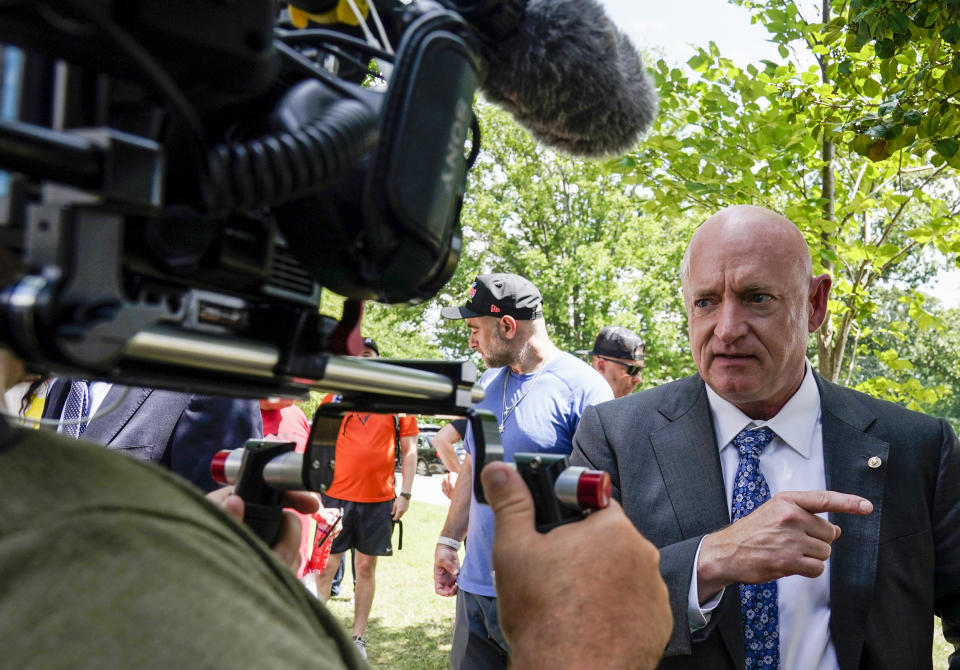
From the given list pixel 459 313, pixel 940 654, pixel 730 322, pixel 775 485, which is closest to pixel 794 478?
pixel 775 485

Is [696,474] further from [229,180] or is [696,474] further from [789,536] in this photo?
[229,180]

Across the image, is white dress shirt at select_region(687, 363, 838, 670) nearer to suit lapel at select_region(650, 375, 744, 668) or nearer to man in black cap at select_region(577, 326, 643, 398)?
suit lapel at select_region(650, 375, 744, 668)

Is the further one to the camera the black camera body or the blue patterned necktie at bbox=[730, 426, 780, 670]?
the blue patterned necktie at bbox=[730, 426, 780, 670]

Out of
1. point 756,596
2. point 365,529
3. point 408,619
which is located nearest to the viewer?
point 756,596

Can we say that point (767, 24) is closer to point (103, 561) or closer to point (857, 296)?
point (857, 296)

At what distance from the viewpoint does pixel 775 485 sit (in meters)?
2.49

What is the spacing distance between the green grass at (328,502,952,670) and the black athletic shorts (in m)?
0.69

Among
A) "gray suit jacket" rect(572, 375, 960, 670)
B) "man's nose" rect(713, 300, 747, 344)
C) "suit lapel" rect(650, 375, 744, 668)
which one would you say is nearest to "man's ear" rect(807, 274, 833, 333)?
"gray suit jacket" rect(572, 375, 960, 670)

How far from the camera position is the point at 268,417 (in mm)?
5895

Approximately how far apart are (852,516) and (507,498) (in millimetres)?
1644

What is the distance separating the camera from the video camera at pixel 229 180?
0.66m

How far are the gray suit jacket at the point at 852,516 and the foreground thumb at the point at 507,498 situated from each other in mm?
1308

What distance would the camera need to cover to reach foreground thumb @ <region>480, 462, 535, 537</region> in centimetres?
107

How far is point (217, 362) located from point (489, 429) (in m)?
0.48
